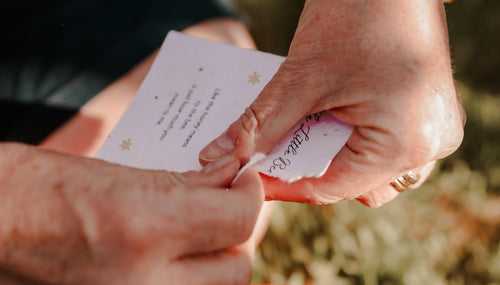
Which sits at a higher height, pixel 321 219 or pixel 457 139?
pixel 457 139

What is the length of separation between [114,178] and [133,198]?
0.05 m

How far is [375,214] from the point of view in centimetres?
141

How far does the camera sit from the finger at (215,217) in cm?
51

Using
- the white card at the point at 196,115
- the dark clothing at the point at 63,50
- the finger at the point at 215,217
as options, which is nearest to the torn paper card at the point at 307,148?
the white card at the point at 196,115

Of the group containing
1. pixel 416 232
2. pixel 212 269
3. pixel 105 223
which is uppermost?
pixel 105 223

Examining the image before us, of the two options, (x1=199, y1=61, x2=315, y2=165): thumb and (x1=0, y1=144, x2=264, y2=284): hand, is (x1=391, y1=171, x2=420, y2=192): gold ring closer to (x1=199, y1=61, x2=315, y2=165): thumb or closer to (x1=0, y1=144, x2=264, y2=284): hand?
(x1=199, y1=61, x2=315, y2=165): thumb

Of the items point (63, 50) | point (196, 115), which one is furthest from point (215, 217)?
point (63, 50)

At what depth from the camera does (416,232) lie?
56.4 inches

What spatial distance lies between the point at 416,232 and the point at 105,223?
4.17ft

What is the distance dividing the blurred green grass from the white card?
0.75 metres

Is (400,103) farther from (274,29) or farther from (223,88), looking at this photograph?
(274,29)

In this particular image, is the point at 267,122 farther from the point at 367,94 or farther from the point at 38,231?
the point at 38,231

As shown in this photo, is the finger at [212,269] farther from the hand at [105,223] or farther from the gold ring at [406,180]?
the gold ring at [406,180]

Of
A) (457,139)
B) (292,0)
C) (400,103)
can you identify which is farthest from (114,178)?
(292,0)
